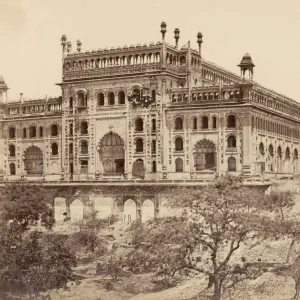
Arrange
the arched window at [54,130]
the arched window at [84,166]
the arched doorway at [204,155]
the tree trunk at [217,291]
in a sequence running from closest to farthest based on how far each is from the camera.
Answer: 1. the tree trunk at [217,291]
2. the arched doorway at [204,155]
3. the arched window at [84,166]
4. the arched window at [54,130]

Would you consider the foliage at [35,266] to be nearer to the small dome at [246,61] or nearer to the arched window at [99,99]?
the arched window at [99,99]

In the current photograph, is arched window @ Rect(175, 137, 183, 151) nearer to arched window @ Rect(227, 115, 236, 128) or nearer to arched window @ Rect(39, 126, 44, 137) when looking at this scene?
arched window @ Rect(227, 115, 236, 128)

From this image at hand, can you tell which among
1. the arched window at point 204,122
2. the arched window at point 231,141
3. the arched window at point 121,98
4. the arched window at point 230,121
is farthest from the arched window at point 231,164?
the arched window at point 121,98

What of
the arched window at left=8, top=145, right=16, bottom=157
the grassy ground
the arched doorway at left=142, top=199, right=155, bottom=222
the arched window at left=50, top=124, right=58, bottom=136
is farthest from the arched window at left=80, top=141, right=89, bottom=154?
the grassy ground

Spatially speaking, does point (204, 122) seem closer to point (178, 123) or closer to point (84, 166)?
point (178, 123)

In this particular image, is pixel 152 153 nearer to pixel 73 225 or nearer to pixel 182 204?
pixel 73 225
